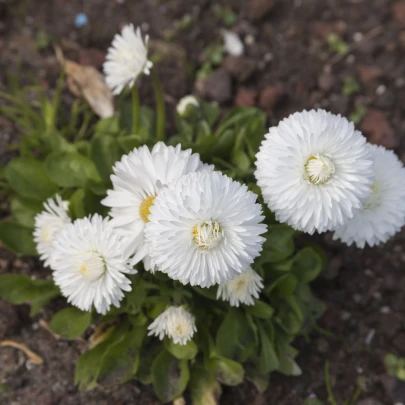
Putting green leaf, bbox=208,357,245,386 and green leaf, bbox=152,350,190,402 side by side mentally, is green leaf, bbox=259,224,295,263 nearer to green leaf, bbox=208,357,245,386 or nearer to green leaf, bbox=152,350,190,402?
green leaf, bbox=208,357,245,386

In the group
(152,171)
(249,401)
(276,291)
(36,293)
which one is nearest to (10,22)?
(36,293)

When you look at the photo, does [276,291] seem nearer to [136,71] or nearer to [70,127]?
[136,71]

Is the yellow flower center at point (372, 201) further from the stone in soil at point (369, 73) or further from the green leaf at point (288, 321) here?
the stone in soil at point (369, 73)

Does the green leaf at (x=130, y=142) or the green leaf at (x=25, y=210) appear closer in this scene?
the green leaf at (x=130, y=142)

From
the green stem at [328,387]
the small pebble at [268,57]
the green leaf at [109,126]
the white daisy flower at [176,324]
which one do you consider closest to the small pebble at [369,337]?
the green stem at [328,387]

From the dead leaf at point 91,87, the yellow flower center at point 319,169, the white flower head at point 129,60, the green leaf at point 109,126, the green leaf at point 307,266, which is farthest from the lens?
the dead leaf at point 91,87

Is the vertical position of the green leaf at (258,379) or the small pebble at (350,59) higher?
the small pebble at (350,59)
